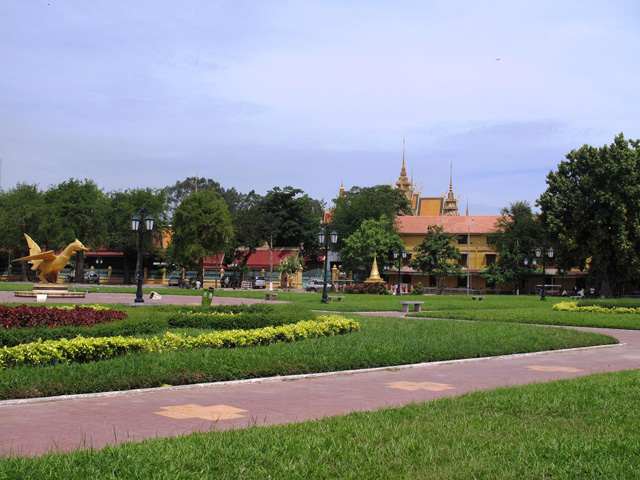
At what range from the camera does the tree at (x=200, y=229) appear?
61094 millimetres

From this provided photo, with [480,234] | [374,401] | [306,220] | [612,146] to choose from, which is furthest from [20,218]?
[374,401]

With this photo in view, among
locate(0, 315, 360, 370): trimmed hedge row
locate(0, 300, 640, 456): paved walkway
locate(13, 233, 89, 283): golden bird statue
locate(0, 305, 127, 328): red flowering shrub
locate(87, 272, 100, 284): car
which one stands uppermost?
locate(13, 233, 89, 283): golden bird statue

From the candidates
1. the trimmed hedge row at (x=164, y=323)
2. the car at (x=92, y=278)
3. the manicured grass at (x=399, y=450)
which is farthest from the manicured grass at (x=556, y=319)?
the car at (x=92, y=278)

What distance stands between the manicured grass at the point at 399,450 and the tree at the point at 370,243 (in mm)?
52860

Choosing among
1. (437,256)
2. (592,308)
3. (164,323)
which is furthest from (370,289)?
(164,323)

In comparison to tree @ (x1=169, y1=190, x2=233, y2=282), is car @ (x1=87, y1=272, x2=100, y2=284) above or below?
below

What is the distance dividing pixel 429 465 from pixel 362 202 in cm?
6521

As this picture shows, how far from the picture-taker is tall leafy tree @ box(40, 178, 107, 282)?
62.2 m

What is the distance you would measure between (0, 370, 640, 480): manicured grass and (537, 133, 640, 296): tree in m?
37.7

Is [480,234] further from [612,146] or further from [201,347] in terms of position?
[201,347]

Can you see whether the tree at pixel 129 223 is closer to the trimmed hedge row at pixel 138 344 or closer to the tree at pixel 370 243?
the tree at pixel 370 243

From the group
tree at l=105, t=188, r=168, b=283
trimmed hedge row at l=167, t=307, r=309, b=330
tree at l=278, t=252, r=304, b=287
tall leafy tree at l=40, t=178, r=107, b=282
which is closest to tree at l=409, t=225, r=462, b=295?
tree at l=278, t=252, r=304, b=287

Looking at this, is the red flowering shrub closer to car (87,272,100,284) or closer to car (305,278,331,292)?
car (305,278,331,292)

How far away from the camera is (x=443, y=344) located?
13.1m
